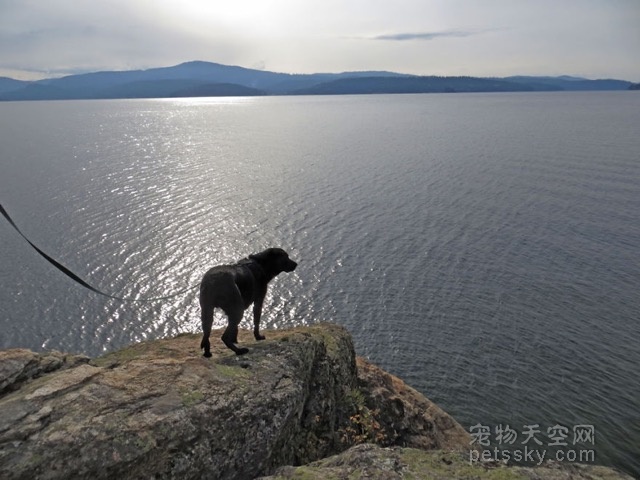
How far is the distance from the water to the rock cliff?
18.6 metres

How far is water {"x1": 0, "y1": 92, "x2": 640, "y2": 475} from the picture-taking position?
3027 centimetres

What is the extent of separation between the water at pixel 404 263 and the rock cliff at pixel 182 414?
1860 cm

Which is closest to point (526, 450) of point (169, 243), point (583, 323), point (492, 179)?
point (583, 323)

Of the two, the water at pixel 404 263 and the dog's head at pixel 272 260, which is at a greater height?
the dog's head at pixel 272 260

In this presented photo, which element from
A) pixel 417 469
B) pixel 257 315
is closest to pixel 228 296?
pixel 257 315

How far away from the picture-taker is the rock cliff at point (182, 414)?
7.41 m

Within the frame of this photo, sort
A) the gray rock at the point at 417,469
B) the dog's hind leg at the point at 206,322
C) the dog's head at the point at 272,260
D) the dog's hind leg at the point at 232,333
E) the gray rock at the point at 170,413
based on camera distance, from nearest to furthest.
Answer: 1. the gray rock at the point at 170,413
2. the gray rock at the point at 417,469
3. the dog's hind leg at the point at 206,322
4. the dog's hind leg at the point at 232,333
5. the dog's head at the point at 272,260

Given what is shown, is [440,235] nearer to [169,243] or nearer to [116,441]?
[169,243]

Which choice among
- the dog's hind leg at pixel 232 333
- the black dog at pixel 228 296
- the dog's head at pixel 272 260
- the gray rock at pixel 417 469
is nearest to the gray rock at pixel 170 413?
the dog's hind leg at pixel 232 333

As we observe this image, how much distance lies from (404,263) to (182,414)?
1545 inches

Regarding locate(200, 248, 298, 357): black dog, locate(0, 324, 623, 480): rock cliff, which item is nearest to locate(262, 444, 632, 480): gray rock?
locate(0, 324, 623, 480): rock cliff

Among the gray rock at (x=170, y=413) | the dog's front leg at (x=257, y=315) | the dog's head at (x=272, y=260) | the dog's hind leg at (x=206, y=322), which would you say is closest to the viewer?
the gray rock at (x=170, y=413)

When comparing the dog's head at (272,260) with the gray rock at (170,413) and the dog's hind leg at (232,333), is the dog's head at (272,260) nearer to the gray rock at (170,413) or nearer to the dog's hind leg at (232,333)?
the gray rock at (170,413)

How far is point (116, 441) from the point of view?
300 inches
